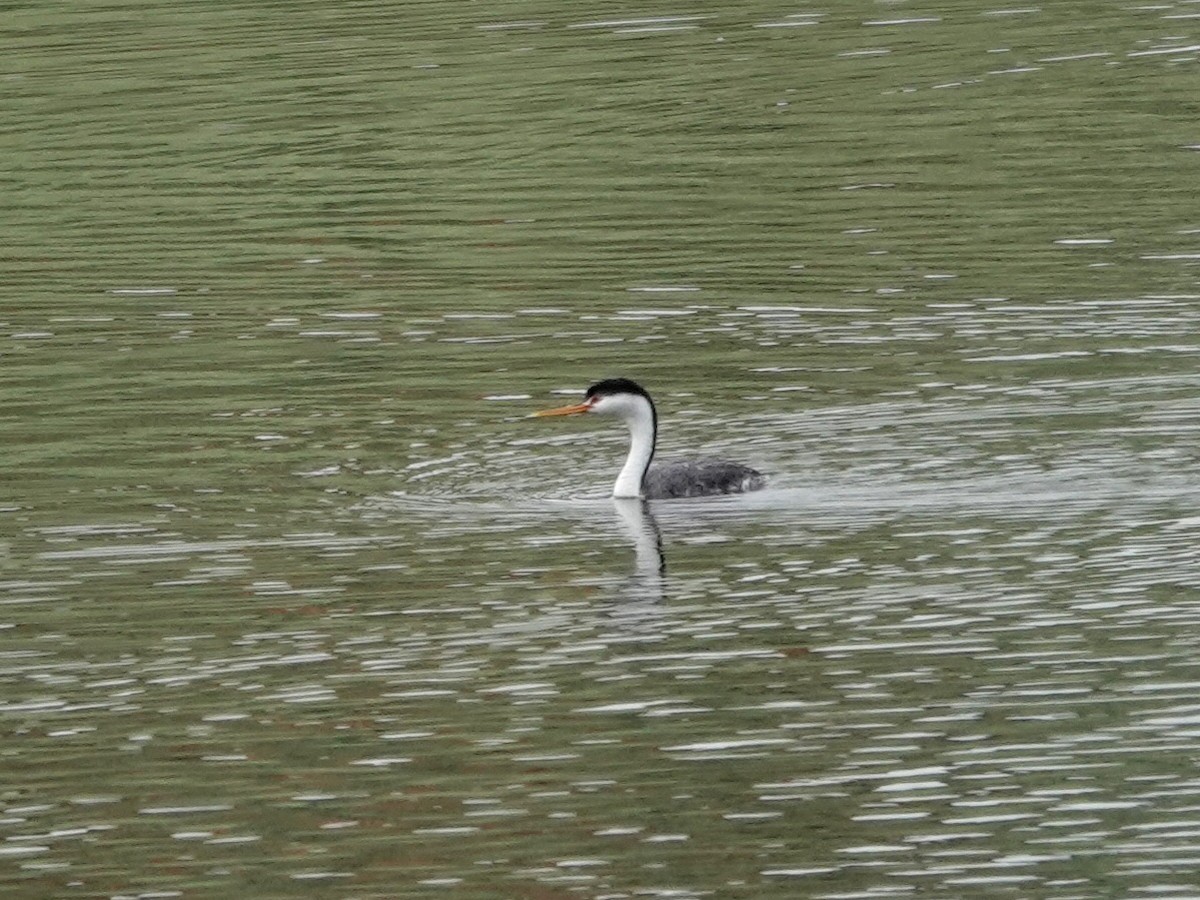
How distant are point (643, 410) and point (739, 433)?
1048 mm

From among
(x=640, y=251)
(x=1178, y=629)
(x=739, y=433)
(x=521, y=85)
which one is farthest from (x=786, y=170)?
(x=1178, y=629)

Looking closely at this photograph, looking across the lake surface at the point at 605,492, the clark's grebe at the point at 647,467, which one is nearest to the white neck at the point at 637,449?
the clark's grebe at the point at 647,467

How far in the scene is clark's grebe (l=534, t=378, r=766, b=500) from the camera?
18.0 meters

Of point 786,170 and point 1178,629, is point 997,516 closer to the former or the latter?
point 1178,629

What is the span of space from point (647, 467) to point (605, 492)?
1.67 ft

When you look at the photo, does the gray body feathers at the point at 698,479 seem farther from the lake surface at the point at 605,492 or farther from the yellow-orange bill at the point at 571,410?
the yellow-orange bill at the point at 571,410

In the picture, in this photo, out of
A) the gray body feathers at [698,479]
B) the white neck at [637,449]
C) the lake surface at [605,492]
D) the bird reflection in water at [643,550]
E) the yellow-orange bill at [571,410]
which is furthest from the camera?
the yellow-orange bill at [571,410]

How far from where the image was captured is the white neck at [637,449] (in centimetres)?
1848

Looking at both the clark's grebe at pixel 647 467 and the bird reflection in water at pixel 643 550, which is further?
the clark's grebe at pixel 647 467

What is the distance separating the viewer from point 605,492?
19.0m

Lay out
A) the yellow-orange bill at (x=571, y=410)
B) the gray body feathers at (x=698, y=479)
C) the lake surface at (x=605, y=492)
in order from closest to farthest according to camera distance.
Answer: the lake surface at (x=605, y=492)
the gray body feathers at (x=698, y=479)
the yellow-orange bill at (x=571, y=410)

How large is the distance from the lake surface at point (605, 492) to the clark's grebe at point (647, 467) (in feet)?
0.57

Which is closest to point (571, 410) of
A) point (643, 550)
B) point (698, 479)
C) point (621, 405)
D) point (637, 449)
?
point (621, 405)

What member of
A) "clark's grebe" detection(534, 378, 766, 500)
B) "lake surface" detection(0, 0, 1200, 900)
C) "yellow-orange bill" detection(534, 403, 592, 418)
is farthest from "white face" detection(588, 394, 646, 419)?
"lake surface" detection(0, 0, 1200, 900)
